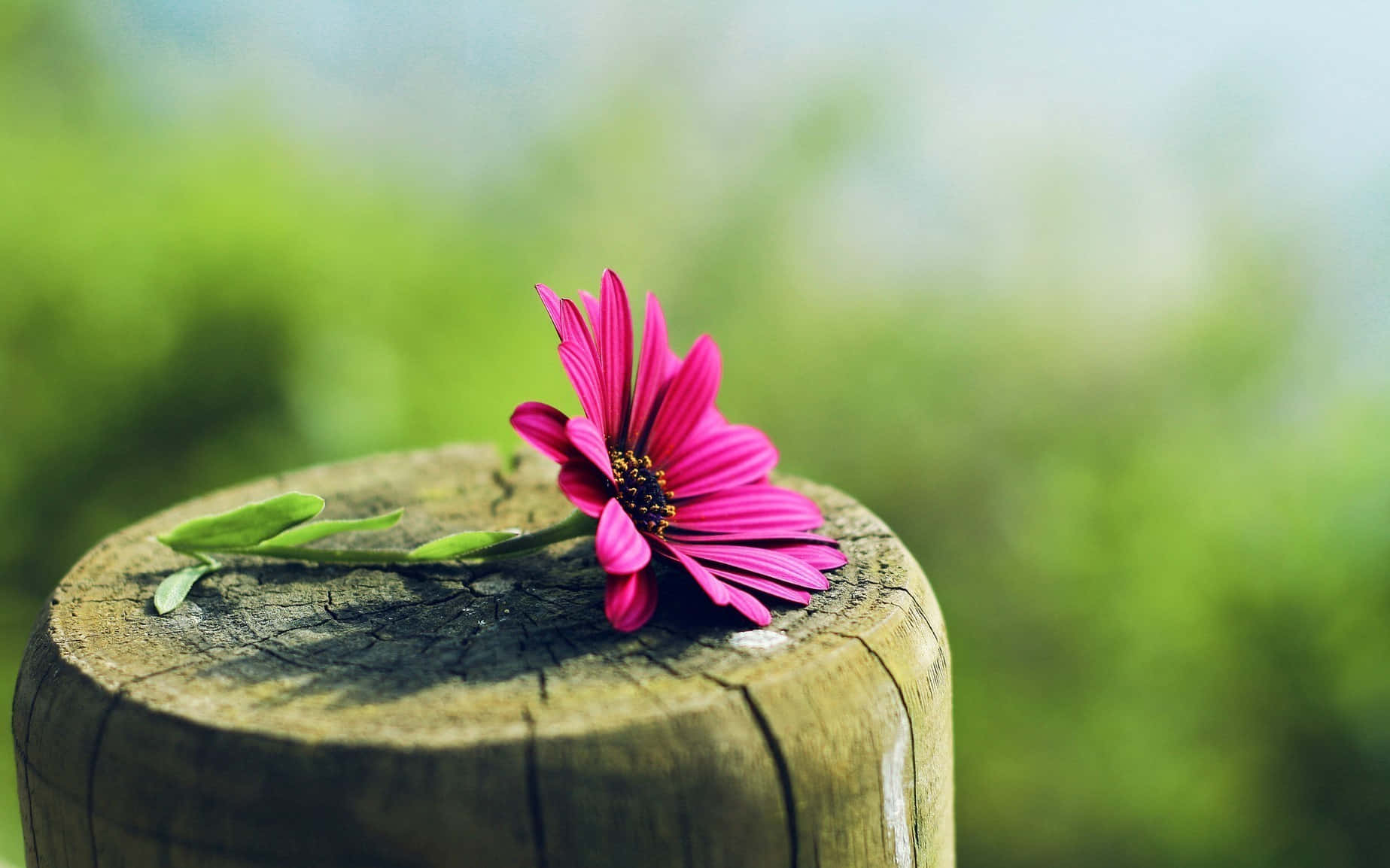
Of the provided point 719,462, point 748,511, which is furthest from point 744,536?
point 719,462

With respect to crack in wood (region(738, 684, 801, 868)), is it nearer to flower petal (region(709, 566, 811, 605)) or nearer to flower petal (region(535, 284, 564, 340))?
flower petal (region(709, 566, 811, 605))

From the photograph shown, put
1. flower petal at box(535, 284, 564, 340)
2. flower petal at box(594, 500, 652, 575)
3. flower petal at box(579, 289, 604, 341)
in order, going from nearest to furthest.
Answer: flower petal at box(594, 500, 652, 575)
flower petal at box(535, 284, 564, 340)
flower petal at box(579, 289, 604, 341)

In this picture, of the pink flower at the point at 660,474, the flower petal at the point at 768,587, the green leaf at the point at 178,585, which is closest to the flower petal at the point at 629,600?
the pink flower at the point at 660,474

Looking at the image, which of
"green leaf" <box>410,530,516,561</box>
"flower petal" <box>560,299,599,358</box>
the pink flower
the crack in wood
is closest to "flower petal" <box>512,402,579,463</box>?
the pink flower

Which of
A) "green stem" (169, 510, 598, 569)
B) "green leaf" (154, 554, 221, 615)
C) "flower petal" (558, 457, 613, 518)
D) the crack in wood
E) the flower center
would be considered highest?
"flower petal" (558, 457, 613, 518)

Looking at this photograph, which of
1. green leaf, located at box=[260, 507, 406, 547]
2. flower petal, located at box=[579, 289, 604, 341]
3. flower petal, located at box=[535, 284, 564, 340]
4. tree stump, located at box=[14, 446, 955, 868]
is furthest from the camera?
green leaf, located at box=[260, 507, 406, 547]

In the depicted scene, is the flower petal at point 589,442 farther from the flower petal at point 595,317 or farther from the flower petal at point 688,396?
the flower petal at point 688,396
